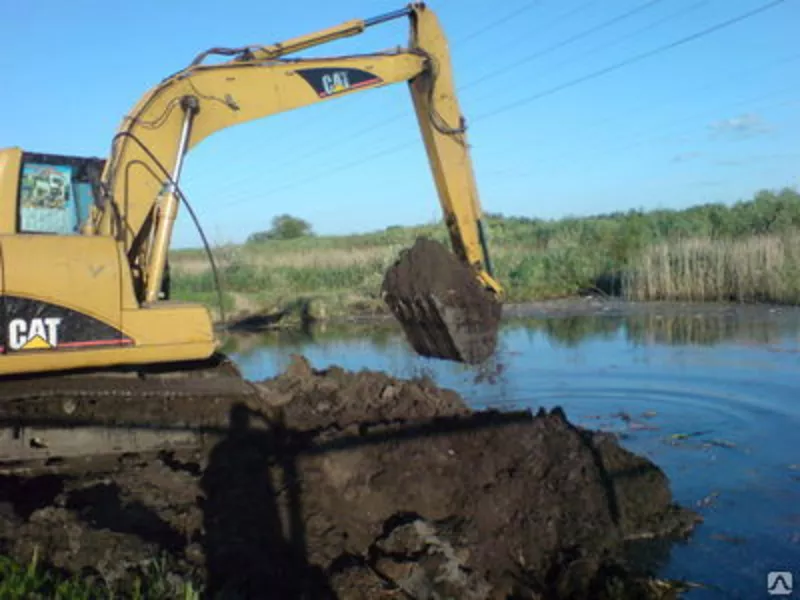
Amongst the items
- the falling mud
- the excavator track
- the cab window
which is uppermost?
the cab window

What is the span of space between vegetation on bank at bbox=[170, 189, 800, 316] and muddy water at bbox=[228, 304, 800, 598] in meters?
1.29

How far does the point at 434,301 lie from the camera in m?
8.52

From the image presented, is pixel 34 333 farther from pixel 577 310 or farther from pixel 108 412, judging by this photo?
pixel 577 310

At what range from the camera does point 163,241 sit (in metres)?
7.53

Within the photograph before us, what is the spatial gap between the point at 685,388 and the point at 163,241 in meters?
6.60

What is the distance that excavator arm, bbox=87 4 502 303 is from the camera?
7.55 m

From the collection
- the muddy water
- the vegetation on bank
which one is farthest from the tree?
the muddy water

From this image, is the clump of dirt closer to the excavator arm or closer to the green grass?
the excavator arm

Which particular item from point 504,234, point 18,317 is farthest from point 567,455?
point 504,234

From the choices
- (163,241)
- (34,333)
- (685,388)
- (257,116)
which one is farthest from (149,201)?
(685,388)

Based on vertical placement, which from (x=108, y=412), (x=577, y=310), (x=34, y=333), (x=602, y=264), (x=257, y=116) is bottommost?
(x=108, y=412)

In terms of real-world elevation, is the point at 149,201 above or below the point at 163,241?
above

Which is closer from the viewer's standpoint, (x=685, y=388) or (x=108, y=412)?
(x=108, y=412)

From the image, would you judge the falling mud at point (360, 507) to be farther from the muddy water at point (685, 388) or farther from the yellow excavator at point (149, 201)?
the yellow excavator at point (149, 201)
